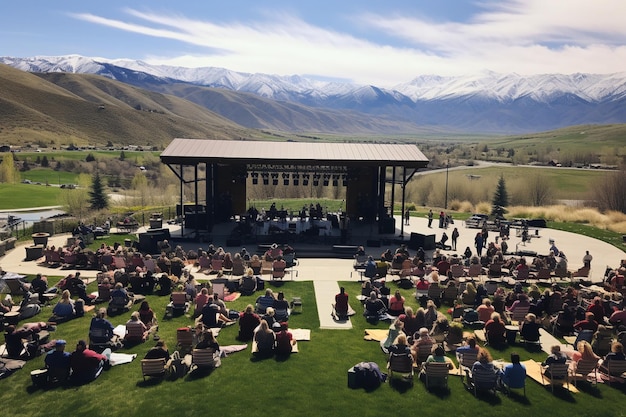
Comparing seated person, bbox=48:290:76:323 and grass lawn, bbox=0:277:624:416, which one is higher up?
seated person, bbox=48:290:76:323

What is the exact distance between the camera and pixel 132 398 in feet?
32.2

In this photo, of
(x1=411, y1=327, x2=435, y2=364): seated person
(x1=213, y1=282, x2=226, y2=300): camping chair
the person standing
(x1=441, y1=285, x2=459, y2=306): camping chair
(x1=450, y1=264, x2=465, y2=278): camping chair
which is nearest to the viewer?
(x1=411, y1=327, x2=435, y2=364): seated person

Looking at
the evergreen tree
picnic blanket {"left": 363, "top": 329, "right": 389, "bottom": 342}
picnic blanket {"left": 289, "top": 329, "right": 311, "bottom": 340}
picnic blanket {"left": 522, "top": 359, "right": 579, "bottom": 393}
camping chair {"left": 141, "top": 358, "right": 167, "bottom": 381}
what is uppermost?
the evergreen tree

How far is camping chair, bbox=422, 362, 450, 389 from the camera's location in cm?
1020

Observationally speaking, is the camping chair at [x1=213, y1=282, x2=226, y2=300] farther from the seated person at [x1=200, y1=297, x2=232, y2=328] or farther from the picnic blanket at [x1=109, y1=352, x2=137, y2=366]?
the picnic blanket at [x1=109, y1=352, x2=137, y2=366]

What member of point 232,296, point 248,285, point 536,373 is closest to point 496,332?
point 536,373

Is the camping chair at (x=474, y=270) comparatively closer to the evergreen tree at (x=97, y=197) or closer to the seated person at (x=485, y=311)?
the seated person at (x=485, y=311)

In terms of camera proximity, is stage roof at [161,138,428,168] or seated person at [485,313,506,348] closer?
seated person at [485,313,506,348]

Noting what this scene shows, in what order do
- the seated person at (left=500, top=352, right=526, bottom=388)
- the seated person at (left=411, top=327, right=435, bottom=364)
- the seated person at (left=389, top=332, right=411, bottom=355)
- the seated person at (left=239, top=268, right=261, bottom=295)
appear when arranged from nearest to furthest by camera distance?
the seated person at (left=500, top=352, right=526, bottom=388) < the seated person at (left=389, top=332, right=411, bottom=355) < the seated person at (left=411, top=327, right=435, bottom=364) < the seated person at (left=239, top=268, right=261, bottom=295)

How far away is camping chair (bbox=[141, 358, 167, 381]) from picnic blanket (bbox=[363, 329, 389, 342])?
5.22 m

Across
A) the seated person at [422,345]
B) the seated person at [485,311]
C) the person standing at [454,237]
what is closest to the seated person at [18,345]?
the seated person at [422,345]

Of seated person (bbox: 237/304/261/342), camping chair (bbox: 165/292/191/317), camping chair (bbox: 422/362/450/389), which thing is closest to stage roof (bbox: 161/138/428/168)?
camping chair (bbox: 165/292/191/317)

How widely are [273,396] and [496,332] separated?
611 centimetres

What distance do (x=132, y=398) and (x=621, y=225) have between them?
122 ft
